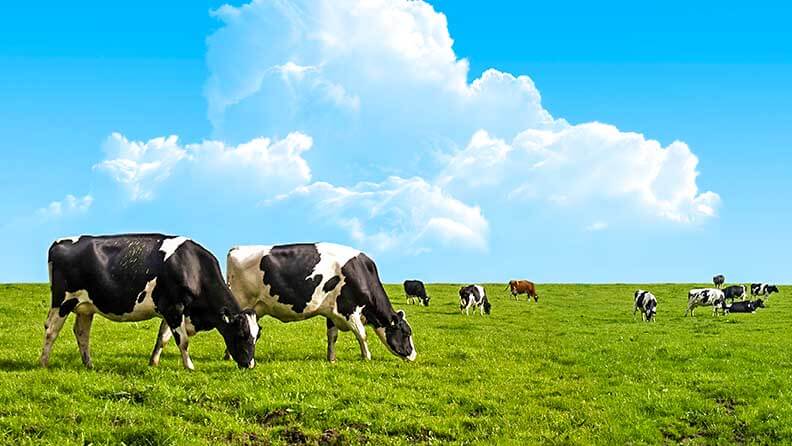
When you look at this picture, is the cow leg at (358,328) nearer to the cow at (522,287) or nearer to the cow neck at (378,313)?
the cow neck at (378,313)

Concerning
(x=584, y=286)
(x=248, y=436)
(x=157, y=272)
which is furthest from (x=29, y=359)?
(x=584, y=286)

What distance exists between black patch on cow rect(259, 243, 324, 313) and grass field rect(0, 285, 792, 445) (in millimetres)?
1721

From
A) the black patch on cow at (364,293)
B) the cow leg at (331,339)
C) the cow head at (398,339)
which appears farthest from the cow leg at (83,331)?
the cow head at (398,339)

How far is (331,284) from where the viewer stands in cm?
1944

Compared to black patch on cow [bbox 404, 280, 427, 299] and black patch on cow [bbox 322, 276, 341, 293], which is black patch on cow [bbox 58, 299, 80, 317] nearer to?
black patch on cow [bbox 322, 276, 341, 293]

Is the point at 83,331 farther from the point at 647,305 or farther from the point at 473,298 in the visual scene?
the point at 647,305

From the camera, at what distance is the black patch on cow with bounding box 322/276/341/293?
19344 millimetres

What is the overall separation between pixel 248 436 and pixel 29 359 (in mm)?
9103

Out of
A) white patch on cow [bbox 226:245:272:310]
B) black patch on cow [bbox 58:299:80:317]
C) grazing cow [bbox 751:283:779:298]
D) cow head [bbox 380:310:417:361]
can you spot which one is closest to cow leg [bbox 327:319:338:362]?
cow head [bbox 380:310:417:361]

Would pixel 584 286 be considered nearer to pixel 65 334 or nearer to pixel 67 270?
pixel 65 334

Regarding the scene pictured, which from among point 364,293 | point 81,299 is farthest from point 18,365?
point 364,293

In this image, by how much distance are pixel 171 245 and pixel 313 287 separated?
3944 millimetres

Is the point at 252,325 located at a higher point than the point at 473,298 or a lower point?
lower

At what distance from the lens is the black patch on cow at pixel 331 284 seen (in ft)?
63.5
